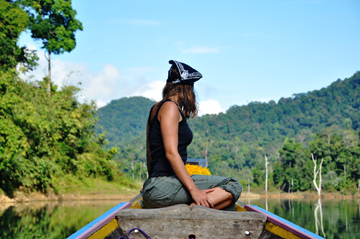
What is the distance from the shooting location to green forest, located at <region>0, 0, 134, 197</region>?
1193cm

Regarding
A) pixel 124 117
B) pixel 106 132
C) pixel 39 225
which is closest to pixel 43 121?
pixel 39 225

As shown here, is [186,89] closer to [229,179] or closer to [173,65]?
Result: [173,65]

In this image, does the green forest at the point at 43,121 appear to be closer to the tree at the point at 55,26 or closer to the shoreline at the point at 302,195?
the tree at the point at 55,26

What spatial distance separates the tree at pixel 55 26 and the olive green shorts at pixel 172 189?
16.0 metres

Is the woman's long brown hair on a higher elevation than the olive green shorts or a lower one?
higher

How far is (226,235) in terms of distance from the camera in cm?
198

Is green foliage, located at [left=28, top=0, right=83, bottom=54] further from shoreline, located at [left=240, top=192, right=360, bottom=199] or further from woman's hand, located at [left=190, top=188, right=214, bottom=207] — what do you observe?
shoreline, located at [left=240, top=192, right=360, bottom=199]

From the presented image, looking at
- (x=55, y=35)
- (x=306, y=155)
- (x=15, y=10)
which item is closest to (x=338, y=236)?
→ (x=15, y=10)

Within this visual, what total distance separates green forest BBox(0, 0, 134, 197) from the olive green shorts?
9535mm

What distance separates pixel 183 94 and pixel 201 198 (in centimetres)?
63

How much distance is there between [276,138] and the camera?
9756 cm

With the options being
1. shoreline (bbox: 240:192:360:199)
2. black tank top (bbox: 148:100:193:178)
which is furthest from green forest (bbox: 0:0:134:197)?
shoreline (bbox: 240:192:360:199)

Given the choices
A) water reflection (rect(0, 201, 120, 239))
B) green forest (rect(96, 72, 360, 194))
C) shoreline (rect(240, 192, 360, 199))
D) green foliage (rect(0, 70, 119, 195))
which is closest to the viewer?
water reflection (rect(0, 201, 120, 239))

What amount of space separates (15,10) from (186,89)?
45.6ft
